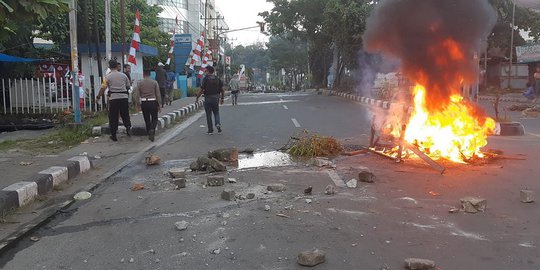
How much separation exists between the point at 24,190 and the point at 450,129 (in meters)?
5.98

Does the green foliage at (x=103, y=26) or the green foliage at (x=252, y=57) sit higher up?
the green foliage at (x=252, y=57)

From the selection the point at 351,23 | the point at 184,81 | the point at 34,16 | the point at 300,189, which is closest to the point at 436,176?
the point at 300,189

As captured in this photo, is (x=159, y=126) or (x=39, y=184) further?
(x=159, y=126)

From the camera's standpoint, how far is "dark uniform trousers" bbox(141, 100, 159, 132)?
34.4 ft

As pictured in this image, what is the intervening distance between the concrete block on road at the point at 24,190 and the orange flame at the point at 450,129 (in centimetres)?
543

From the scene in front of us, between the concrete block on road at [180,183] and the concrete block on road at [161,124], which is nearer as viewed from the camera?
the concrete block on road at [180,183]

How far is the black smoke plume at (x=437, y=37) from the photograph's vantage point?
793 centimetres

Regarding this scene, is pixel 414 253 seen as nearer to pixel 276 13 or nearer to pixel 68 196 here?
pixel 68 196

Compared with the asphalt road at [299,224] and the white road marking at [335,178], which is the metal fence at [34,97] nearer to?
the asphalt road at [299,224]

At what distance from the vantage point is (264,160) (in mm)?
7914

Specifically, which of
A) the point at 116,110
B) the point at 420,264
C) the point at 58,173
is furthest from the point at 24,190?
the point at 116,110

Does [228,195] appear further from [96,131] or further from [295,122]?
[295,122]

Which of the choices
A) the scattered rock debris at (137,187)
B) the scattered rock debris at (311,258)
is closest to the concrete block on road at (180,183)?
the scattered rock debris at (137,187)

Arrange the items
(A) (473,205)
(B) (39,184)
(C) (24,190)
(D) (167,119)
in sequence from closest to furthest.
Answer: (A) (473,205)
(C) (24,190)
(B) (39,184)
(D) (167,119)
